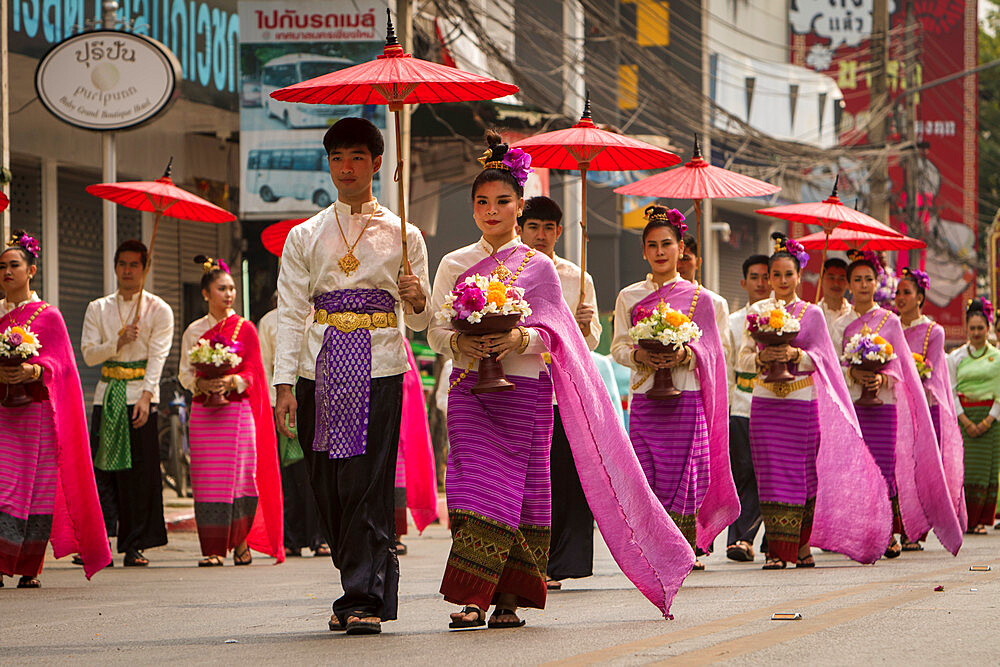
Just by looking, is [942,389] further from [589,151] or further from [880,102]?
[880,102]

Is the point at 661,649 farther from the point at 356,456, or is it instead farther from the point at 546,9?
the point at 546,9

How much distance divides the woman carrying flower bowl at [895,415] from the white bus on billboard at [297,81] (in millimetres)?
6223

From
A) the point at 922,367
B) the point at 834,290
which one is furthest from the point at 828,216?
the point at 922,367

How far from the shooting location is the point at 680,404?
8.92 m

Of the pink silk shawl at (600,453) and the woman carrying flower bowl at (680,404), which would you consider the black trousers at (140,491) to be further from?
the pink silk shawl at (600,453)

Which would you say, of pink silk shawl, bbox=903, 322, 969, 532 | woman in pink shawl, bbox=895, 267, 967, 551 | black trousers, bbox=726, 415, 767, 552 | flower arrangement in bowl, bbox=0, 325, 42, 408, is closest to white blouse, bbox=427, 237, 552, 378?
flower arrangement in bowl, bbox=0, 325, 42, 408

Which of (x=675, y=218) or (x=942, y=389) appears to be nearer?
(x=675, y=218)

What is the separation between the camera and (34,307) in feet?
30.1

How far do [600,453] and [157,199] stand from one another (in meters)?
5.36

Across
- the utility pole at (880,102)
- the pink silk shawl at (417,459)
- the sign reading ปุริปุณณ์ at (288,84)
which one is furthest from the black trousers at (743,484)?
the utility pole at (880,102)

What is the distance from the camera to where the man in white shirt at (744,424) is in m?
11.0

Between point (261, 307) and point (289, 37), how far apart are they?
277 centimetres

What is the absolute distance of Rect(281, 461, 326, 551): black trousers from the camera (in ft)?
37.9

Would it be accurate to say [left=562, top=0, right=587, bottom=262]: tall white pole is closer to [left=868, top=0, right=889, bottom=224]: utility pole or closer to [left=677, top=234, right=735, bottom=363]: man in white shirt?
[left=868, top=0, right=889, bottom=224]: utility pole
